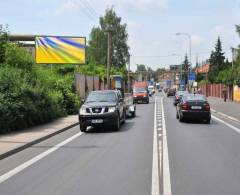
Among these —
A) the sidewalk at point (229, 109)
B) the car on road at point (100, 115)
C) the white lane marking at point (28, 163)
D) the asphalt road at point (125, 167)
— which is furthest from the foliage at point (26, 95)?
the sidewalk at point (229, 109)

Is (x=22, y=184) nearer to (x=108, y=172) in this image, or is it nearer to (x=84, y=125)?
(x=108, y=172)

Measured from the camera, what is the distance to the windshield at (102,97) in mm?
20148

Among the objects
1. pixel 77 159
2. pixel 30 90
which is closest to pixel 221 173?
pixel 77 159

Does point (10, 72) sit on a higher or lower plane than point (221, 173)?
higher

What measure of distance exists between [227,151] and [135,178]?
4602 mm

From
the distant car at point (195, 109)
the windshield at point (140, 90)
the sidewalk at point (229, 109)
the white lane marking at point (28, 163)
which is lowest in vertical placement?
the sidewalk at point (229, 109)

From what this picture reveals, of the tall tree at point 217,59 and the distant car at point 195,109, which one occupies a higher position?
the tall tree at point 217,59

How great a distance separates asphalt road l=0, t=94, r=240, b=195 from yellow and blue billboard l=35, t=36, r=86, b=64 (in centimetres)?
2538

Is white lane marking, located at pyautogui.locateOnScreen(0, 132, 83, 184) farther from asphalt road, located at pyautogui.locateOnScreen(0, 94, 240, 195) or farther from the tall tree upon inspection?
the tall tree

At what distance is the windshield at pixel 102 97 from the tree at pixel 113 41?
65350mm

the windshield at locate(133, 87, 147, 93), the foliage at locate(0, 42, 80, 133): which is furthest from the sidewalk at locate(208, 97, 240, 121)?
the foliage at locate(0, 42, 80, 133)

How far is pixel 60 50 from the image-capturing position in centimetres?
4106

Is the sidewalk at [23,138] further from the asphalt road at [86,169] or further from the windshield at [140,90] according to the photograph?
the windshield at [140,90]

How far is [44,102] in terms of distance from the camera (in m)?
21.6
